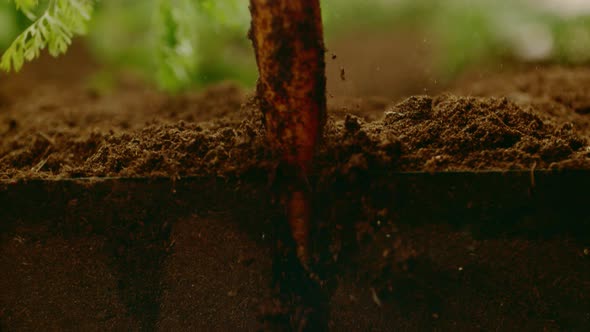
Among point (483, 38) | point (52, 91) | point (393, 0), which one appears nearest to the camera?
point (52, 91)

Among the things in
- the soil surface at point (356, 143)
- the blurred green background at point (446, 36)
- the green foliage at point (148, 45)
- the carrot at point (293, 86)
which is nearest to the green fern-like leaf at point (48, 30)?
the soil surface at point (356, 143)

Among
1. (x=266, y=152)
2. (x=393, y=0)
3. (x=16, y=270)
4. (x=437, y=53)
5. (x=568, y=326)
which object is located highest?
(x=393, y=0)

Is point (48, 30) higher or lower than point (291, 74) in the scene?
higher

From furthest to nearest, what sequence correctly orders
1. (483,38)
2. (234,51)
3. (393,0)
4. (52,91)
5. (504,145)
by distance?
(393,0)
(234,51)
(483,38)
(52,91)
(504,145)

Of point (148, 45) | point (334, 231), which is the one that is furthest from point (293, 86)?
point (148, 45)

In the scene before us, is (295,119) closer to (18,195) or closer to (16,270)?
(18,195)

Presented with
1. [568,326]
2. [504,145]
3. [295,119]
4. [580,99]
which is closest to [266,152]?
[295,119]

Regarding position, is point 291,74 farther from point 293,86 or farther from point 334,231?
point 334,231
